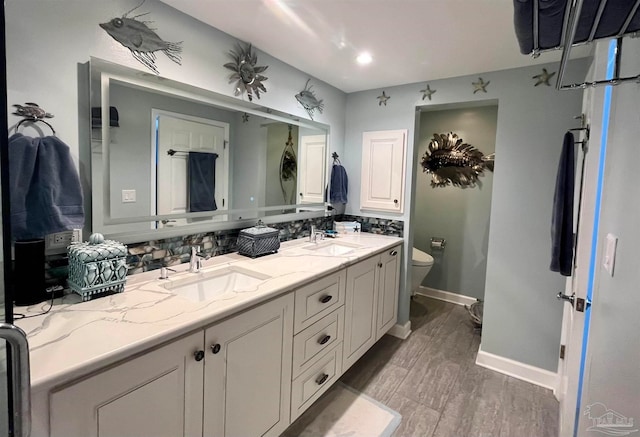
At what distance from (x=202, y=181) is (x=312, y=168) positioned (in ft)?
3.74

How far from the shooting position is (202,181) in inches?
74.9

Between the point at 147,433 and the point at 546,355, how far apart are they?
2.60m

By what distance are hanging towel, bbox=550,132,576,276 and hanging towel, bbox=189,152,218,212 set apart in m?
1.98

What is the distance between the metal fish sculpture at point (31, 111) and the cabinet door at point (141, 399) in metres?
1.01

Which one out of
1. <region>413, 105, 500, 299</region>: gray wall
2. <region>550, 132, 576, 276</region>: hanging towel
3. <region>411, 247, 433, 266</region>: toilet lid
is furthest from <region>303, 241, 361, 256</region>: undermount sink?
<region>413, 105, 500, 299</region>: gray wall

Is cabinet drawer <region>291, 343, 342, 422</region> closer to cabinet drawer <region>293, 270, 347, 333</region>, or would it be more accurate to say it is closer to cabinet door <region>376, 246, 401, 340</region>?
cabinet drawer <region>293, 270, 347, 333</region>

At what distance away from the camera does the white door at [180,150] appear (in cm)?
169

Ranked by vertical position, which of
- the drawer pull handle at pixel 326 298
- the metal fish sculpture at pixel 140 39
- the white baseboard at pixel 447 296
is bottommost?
the white baseboard at pixel 447 296

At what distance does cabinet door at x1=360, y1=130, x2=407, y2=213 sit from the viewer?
9.39ft

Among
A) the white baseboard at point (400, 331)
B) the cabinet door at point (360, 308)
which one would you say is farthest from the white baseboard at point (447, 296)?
the cabinet door at point (360, 308)

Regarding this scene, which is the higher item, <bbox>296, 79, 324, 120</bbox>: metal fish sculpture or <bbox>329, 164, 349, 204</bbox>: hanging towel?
<bbox>296, 79, 324, 120</bbox>: metal fish sculpture

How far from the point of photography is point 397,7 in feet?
5.27

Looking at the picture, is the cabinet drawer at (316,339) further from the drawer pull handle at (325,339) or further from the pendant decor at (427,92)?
the pendant decor at (427,92)

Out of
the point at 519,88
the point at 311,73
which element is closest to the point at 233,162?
the point at 311,73
